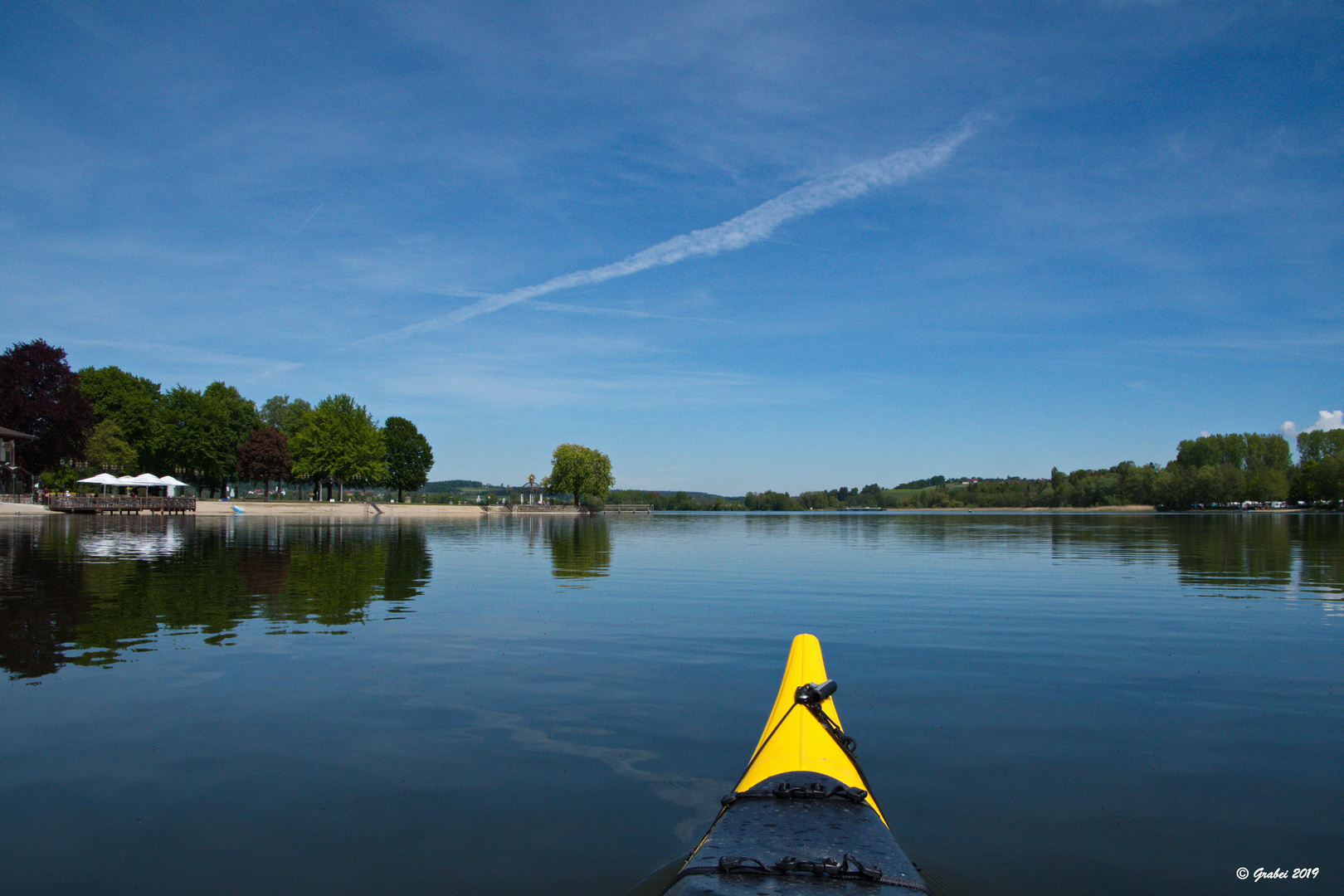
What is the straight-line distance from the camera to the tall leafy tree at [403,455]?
106438 millimetres

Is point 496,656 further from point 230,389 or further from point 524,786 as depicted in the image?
point 230,389

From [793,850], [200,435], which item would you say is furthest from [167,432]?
[793,850]

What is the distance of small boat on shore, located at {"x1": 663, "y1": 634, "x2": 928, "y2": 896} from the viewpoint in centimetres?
379

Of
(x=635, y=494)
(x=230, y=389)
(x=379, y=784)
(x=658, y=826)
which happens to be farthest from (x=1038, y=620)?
(x=635, y=494)

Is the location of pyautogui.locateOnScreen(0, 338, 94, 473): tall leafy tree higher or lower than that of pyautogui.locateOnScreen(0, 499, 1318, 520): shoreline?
higher

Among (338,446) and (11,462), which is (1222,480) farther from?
(11,462)

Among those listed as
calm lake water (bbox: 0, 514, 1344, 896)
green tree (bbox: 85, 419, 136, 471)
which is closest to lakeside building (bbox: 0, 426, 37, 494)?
green tree (bbox: 85, 419, 136, 471)

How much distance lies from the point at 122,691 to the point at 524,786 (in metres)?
5.82

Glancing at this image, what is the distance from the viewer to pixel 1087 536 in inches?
1767

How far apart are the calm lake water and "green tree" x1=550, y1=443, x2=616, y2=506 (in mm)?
108735

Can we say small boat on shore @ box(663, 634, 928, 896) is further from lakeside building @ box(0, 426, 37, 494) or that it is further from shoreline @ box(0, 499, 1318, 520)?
shoreline @ box(0, 499, 1318, 520)

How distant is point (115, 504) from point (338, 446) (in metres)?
23.4

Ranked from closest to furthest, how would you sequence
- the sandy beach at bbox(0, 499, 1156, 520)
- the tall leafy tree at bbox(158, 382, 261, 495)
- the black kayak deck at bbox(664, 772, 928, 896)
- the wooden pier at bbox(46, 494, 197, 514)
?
the black kayak deck at bbox(664, 772, 928, 896) → the wooden pier at bbox(46, 494, 197, 514) → the sandy beach at bbox(0, 499, 1156, 520) → the tall leafy tree at bbox(158, 382, 261, 495)

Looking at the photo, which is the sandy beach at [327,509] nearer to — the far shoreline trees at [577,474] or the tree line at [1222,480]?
the far shoreline trees at [577,474]
